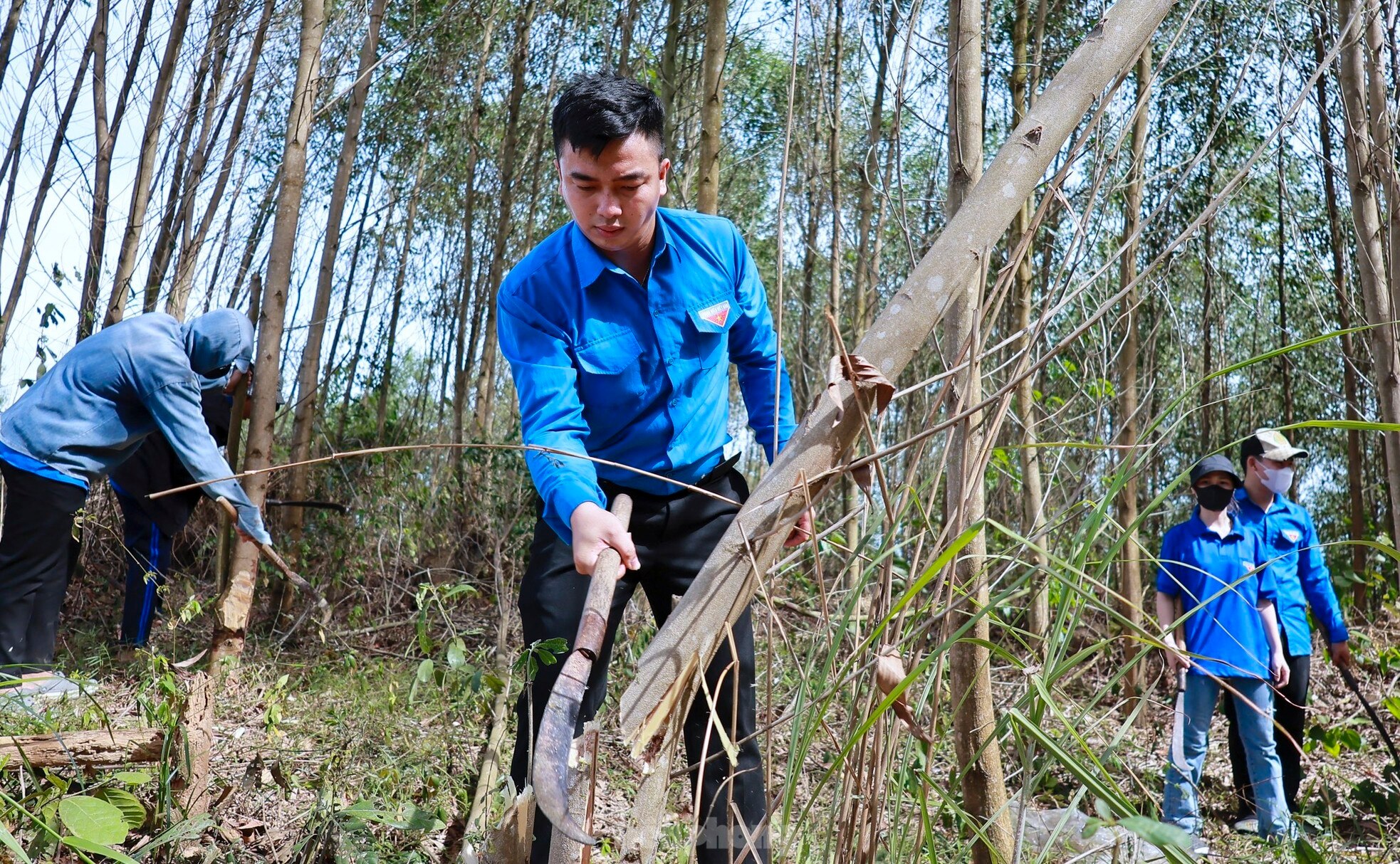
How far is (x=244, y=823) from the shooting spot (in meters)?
2.79

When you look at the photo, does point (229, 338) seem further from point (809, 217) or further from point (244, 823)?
point (809, 217)

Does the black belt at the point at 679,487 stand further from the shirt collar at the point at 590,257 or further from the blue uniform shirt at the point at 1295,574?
the blue uniform shirt at the point at 1295,574

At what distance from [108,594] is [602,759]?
4.58m

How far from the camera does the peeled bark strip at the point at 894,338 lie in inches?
43.5

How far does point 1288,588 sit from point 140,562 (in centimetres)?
533

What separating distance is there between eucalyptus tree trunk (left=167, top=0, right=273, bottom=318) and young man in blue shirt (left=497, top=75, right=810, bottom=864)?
11.9ft

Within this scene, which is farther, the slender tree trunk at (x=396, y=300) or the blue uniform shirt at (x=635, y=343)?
the slender tree trunk at (x=396, y=300)

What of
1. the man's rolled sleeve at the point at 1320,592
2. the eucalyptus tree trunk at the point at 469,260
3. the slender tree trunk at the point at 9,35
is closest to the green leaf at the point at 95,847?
the man's rolled sleeve at the point at 1320,592

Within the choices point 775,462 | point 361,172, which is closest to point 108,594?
point 361,172

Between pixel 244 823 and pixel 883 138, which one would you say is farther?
pixel 883 138

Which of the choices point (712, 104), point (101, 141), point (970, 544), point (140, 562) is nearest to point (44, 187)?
point (101, 141)

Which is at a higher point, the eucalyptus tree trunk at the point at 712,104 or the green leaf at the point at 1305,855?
the eucalyptus tree trunk at the point at 712,104

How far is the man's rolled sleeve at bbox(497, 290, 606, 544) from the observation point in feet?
5.64

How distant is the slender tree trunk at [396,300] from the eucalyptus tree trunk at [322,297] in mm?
2910
